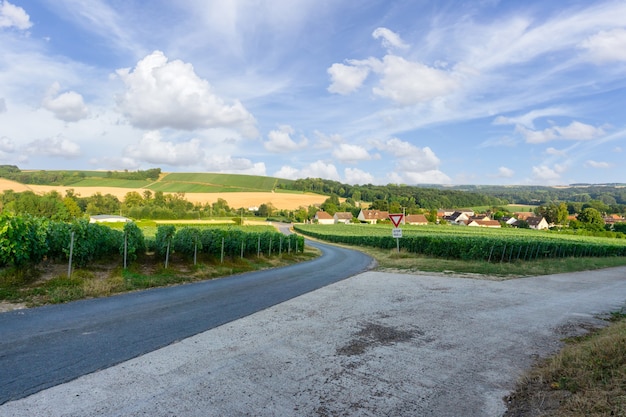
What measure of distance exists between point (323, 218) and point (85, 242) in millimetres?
96833

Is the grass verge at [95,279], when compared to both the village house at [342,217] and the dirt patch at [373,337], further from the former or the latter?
the village house at [342,217]

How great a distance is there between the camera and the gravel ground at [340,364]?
172 inches

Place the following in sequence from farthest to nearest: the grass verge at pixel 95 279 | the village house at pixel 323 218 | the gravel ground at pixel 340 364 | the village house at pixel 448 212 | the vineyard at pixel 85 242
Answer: the village house at pixel 448 212
the village house at pixel 323 218
the vineyard at pixel 85 242
the grass verge at pixel 95 279
the gravel ground at pixel 340 364

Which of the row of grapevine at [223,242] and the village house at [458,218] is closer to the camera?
the row of grapevine at [223,242]

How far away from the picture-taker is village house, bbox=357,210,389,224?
113m

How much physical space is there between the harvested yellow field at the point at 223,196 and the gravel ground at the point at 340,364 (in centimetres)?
9098

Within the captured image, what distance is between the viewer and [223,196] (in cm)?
10200

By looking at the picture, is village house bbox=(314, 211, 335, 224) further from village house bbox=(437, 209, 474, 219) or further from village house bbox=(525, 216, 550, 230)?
village house bbox=(525, 216, 550, 230)

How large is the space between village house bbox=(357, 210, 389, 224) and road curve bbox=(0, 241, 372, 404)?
3998 inches

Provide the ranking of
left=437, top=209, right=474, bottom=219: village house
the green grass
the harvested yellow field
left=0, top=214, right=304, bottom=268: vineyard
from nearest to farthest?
left=0, top=214, right=304, bottom=268: vineyard
the harvested yellow field
the green grass
left=437, top=209, right=474, bottom=219: village house

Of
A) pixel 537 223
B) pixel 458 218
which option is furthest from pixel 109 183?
pixel 537 223

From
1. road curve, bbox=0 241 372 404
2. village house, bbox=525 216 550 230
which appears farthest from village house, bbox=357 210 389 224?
road curve, bbox=0 241 372 404

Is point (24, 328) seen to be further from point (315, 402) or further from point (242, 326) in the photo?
point (315, 402)

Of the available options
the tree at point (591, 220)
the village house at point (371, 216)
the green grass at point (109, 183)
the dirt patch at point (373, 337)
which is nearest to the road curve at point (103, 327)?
the dirt patch at point (373, 337)
